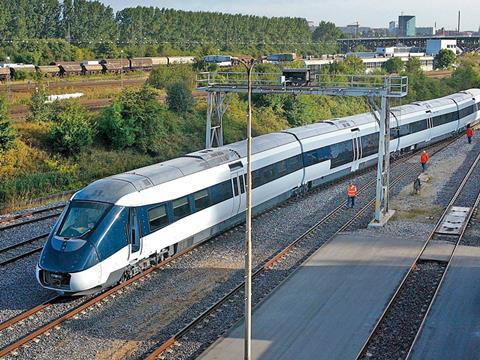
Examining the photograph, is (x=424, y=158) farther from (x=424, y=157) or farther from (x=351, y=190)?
(x=351, y=190)

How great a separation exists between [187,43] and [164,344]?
10710cm

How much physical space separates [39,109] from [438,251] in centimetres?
2424

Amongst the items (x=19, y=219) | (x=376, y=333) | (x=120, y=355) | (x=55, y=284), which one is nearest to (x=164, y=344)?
(x=120, y=355)

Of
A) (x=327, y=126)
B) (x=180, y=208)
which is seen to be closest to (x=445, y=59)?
(x=327, y=126)

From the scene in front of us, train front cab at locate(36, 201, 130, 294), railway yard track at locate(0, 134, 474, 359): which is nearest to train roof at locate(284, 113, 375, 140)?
railway yard track at locate(0, 134, 474, 359)

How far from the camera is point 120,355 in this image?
42.3 ft

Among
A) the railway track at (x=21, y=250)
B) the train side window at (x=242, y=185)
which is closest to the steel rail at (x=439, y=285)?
the train side window at (x=242, y=185)

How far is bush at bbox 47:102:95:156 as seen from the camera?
3191 cm

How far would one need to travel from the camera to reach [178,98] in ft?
136

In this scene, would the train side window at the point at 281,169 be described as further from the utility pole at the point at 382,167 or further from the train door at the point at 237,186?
the utility pole at the point at 382,167

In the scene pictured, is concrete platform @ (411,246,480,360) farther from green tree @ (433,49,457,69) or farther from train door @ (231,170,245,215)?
green tree @ (433,49,457,69)

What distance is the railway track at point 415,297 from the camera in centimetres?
1343

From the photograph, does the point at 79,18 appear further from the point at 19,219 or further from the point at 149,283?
the point at 149,283

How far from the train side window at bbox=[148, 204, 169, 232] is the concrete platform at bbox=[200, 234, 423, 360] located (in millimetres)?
3747
